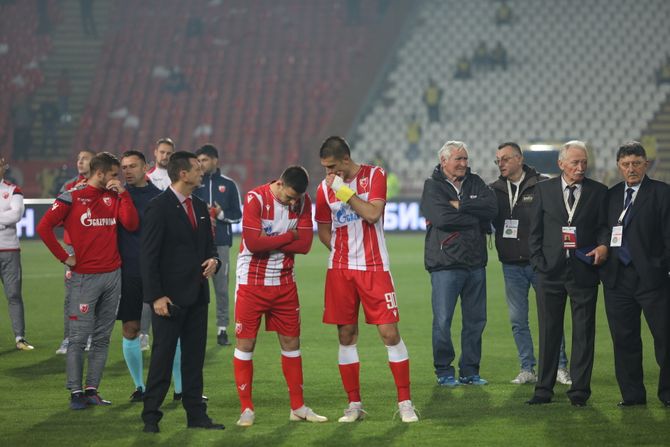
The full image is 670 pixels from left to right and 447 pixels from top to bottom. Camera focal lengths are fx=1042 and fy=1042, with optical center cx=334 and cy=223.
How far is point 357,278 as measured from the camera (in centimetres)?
761

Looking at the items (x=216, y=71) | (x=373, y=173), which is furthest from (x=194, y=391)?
(x=216, y=71)

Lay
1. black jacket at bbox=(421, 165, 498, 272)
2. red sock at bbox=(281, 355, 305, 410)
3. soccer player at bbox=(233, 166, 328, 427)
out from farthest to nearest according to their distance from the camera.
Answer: black jacket at bbox=(421, 165, 498, 272) → red sock at bbox=(281, 355, 305, 410) → soccer player at bbox=(233, 166, 328, 427)

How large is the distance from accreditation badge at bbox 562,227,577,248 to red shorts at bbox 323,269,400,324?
151 centimetres

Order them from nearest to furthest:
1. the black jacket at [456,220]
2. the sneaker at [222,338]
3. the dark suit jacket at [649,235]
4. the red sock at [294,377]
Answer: the red sock at [294,377] < the dark suit jacket at [649,235] < the black jacket at [456,220] < the sneaker at [222,338]

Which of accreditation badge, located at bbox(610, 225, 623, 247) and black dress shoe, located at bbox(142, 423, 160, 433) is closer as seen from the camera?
black dress shoe, located at bbox(142, 423, 160, 433)

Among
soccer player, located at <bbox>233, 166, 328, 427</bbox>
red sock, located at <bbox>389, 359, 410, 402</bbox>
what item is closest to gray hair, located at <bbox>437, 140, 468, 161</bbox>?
soccer player, located at <bbox>233, 166, 328, 427</bbox>

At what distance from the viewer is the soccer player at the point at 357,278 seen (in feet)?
24.9

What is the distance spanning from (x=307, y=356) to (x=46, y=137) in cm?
2945

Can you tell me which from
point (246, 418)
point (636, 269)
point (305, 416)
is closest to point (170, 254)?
point (246, 418)

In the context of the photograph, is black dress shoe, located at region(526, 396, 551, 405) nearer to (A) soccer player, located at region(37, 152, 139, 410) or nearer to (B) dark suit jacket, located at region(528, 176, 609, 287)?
(B) dark suit jacket, located at region(528, 176, 609, 287)

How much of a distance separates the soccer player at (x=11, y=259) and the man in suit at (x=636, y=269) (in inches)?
254

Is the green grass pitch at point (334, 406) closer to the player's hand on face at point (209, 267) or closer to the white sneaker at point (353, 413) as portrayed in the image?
the white sneaker at point (353, 413)

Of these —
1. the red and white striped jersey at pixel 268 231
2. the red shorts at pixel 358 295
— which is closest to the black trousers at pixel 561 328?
the red shorts at pixel 358 295

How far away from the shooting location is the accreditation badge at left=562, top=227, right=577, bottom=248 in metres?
8.14
